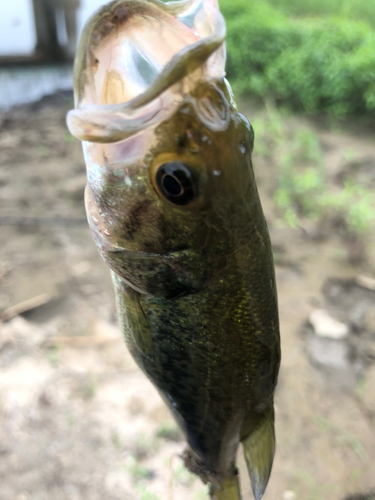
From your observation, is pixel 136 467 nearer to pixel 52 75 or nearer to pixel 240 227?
pixel 240 227

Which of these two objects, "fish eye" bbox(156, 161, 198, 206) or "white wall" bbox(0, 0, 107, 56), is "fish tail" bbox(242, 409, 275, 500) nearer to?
"fish eye" bbox(156, 161, 198, 206)

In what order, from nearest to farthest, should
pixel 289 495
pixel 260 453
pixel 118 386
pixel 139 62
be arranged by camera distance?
pixel 139 62, pixel 260 453, pixel 289 495, pixel 118 386

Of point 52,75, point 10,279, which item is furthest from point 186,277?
point 52,75

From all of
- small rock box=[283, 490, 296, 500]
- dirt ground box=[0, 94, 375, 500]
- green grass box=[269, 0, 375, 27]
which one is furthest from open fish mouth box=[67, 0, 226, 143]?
→ green grass box=[269, 0, 375, 27]

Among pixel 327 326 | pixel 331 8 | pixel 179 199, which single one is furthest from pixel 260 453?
pixel 331 8

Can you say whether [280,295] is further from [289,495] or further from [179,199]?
[179,199]
